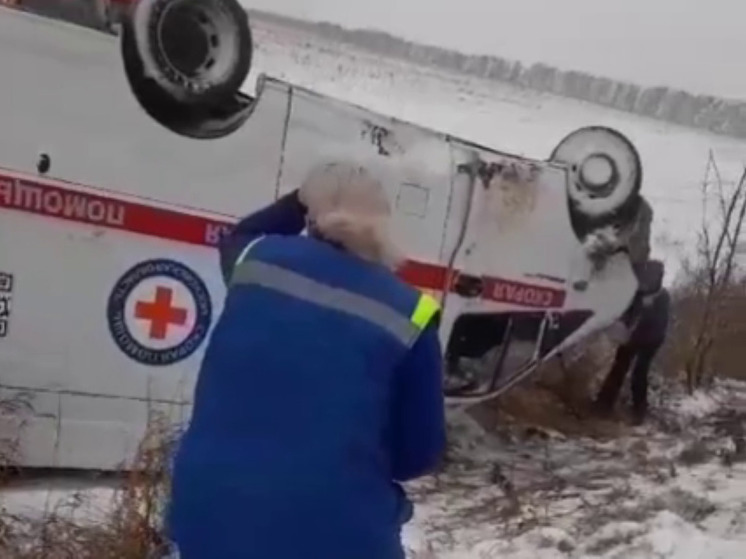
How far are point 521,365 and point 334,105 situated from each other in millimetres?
1632

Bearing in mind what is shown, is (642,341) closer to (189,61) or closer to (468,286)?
(468,286)

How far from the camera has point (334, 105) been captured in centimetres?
565

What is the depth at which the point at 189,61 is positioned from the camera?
5293 mm

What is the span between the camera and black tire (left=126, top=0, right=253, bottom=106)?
5156 millimetres

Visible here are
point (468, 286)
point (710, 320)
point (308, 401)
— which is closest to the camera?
point (308, 401)

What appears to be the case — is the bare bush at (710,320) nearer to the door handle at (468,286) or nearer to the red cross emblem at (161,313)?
the door handle at (468,286)

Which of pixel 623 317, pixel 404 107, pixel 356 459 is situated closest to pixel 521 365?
pixel 623 317

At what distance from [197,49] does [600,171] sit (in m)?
2.21

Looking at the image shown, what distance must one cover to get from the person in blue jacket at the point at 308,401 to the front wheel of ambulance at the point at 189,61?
2.70 m

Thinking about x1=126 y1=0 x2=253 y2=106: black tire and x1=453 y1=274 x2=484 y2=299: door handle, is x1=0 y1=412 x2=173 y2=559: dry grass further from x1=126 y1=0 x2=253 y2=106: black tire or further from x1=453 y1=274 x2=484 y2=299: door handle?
x1=453 y1=274 x2=484 y2=299: door handle

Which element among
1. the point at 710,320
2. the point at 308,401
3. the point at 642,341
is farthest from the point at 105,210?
the point at 710,320

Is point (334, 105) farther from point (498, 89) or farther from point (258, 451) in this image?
point (498, 89)

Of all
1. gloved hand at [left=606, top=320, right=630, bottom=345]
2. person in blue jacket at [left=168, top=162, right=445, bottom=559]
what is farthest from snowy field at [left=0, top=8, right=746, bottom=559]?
person in blue jacket at [left=168, top=162, right=445, bottom=559]

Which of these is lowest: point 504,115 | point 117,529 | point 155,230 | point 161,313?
point 117,529
